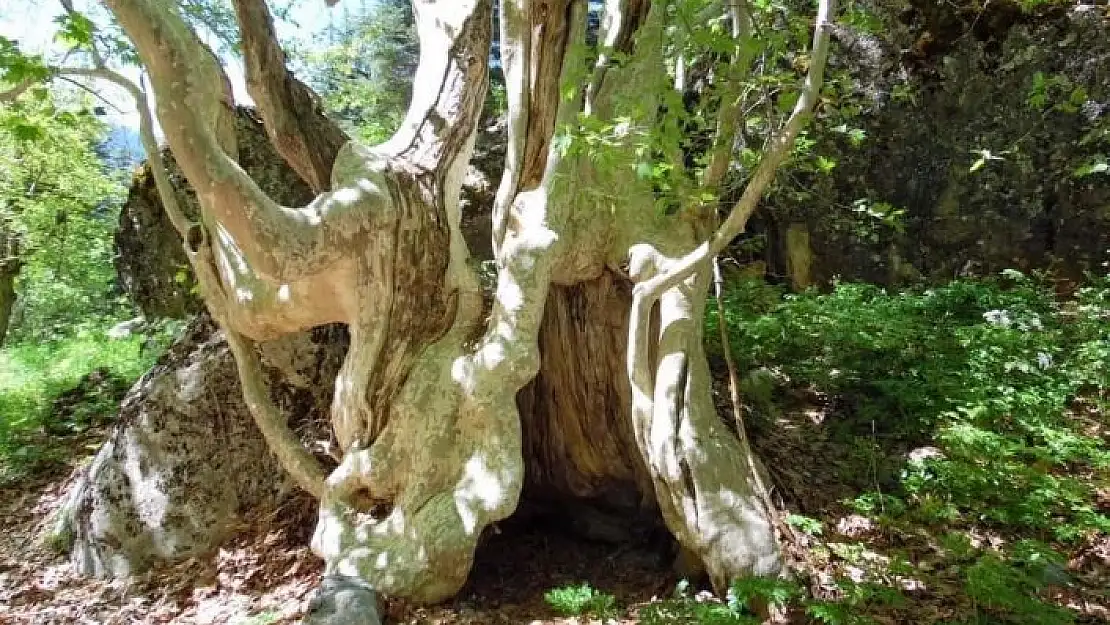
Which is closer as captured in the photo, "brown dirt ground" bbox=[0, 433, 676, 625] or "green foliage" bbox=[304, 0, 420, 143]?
"brown dirt ground" bbox=[0, 433, 676, 625]

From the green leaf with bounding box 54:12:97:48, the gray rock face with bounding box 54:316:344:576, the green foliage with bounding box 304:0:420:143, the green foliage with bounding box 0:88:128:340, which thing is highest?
the green foliage with bounding box 304:0:420:143

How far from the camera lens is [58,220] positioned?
Answer: 46.7ft

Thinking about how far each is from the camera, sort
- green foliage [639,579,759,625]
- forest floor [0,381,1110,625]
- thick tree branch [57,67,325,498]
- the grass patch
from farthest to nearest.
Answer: the grass patch, thick tree branch [57,67,325,498], forest floor [0,381,1110,625], green foliage [639,579,759,625]

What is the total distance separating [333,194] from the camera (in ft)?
12.7

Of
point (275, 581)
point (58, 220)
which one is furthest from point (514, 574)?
point (58, 220)

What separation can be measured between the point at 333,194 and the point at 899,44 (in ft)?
26.9

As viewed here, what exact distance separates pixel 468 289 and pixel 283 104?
176 cm

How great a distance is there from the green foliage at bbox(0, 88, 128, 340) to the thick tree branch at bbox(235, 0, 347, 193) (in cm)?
433

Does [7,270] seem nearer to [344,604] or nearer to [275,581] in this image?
[275,581]

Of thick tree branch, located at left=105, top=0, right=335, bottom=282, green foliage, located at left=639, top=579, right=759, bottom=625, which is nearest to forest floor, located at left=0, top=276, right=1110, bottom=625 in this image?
green foliage, located at left=639, top=579, right=759, bottom=625

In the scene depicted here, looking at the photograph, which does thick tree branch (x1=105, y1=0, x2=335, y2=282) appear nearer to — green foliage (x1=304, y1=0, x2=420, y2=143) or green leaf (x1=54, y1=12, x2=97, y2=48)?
green leaf (x1=54, y1=12, x2=97, y2=48)

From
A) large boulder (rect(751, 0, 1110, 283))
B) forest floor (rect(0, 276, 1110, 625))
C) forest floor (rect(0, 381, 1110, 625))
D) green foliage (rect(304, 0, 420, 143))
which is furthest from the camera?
green foliage (rect(304, 0, 420, 143))

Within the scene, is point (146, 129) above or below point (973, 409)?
above

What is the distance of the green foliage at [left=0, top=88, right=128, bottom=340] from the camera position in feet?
38.9
